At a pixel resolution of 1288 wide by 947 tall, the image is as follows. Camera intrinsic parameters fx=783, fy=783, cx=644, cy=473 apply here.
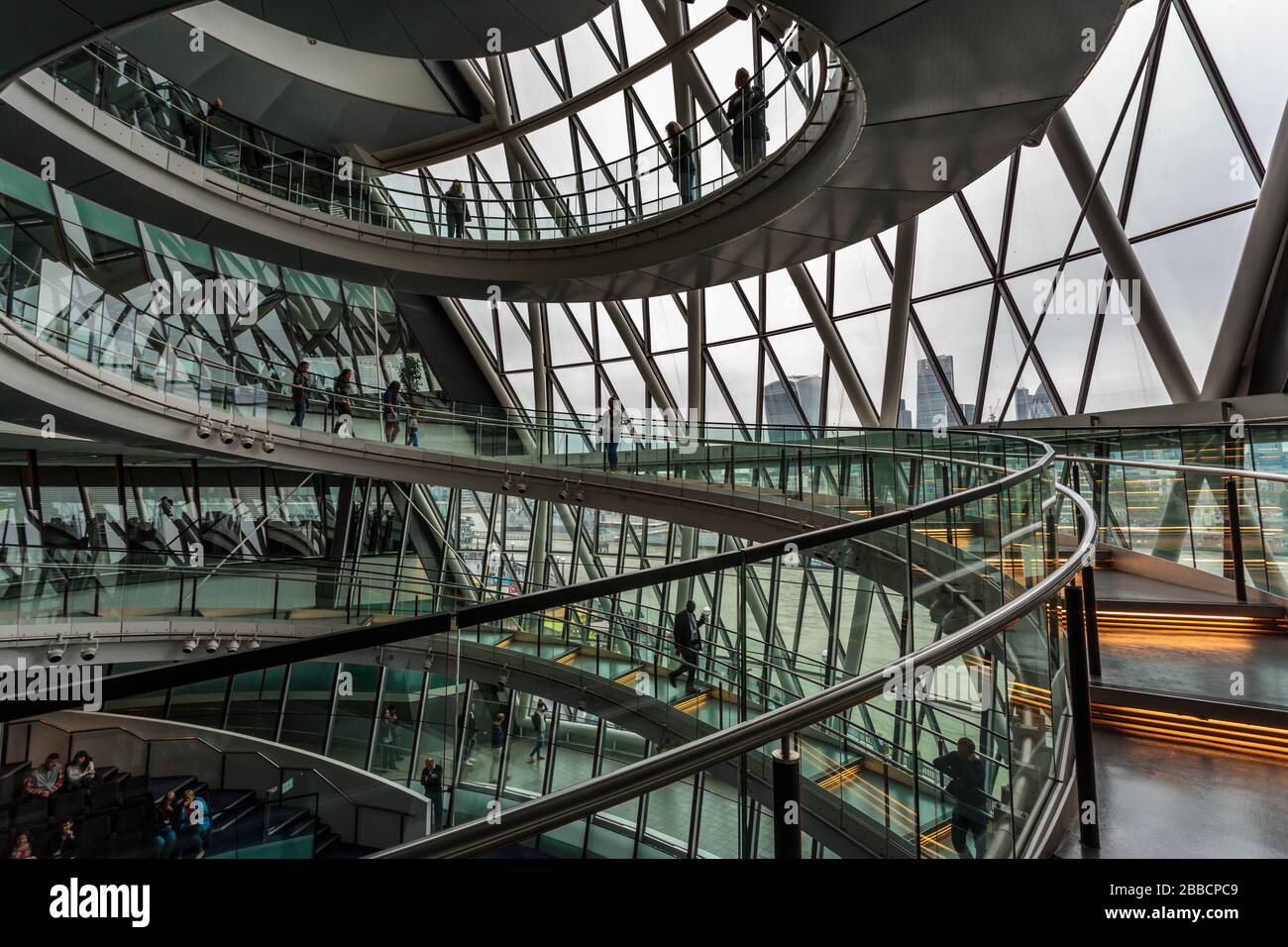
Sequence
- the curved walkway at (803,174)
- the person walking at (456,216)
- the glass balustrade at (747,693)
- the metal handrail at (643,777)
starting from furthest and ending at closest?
the person walking at (456,216) < the curved walkway at (803,174) < the glass balustrade at (747,693) < the metal handrail at (643,777)

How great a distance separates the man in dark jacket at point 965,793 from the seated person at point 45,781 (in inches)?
114

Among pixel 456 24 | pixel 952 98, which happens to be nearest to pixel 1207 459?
pixel 952 98

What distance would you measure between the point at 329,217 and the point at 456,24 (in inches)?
220

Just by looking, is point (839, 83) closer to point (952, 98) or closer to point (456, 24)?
point (952, 98)

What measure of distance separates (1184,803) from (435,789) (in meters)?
4.03

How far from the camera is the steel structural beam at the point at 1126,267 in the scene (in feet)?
47.3

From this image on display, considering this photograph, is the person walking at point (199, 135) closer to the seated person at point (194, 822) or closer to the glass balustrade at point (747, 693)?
the glass balustrade at point (747, 693)

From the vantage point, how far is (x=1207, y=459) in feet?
37.4

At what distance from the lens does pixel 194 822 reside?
205 centimetres

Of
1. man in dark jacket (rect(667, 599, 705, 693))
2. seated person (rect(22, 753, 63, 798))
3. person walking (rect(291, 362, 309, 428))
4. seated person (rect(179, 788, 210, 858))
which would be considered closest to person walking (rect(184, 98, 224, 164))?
person walking (rect(291, 362, 309, 428))

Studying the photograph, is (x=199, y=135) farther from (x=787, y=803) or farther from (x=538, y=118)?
(x=787, y=803)

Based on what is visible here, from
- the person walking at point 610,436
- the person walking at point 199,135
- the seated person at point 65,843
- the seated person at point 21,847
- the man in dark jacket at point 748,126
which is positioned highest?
the person walking at point 199,135

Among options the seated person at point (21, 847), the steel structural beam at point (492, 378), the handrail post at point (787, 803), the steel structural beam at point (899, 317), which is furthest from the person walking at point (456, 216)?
the handrail post at point (787, 803)

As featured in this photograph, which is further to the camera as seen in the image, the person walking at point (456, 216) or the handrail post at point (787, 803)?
the person walking at point (456, 216)
